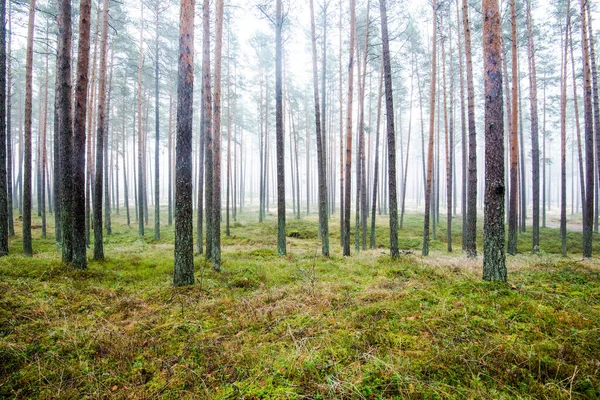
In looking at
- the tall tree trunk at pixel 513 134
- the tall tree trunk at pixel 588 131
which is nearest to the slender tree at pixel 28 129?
the tall tree trunk at pixel 513 134

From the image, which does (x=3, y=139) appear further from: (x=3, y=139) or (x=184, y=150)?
(x=184, y=150)

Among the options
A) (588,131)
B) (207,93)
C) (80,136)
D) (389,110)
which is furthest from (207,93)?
(588,131)

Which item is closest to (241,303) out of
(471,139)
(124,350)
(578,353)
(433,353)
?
(124,350)

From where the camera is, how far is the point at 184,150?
247 inches

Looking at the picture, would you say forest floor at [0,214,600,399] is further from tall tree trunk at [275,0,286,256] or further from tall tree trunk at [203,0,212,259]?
tall tree trunk at [275,0,286,256]

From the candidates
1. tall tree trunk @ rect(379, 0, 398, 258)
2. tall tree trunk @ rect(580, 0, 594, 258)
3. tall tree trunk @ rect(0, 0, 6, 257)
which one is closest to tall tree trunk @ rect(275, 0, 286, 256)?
tall tree trunk @ rect(379, 0, 398, 258)

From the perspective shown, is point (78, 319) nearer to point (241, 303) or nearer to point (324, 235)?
point (241, 303)

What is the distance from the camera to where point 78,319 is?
14.6 ft

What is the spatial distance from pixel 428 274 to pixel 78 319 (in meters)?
7.91

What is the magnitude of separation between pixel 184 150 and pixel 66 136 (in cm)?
436

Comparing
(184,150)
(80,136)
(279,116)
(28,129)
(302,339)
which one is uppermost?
(279,116)

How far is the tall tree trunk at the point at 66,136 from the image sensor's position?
7414 mm

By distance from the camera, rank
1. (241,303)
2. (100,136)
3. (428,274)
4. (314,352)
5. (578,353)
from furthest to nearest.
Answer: (100,136), (428,274), (241,303), (314,352), (578,353)

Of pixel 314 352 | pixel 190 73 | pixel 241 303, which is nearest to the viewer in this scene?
pixel 314 352
